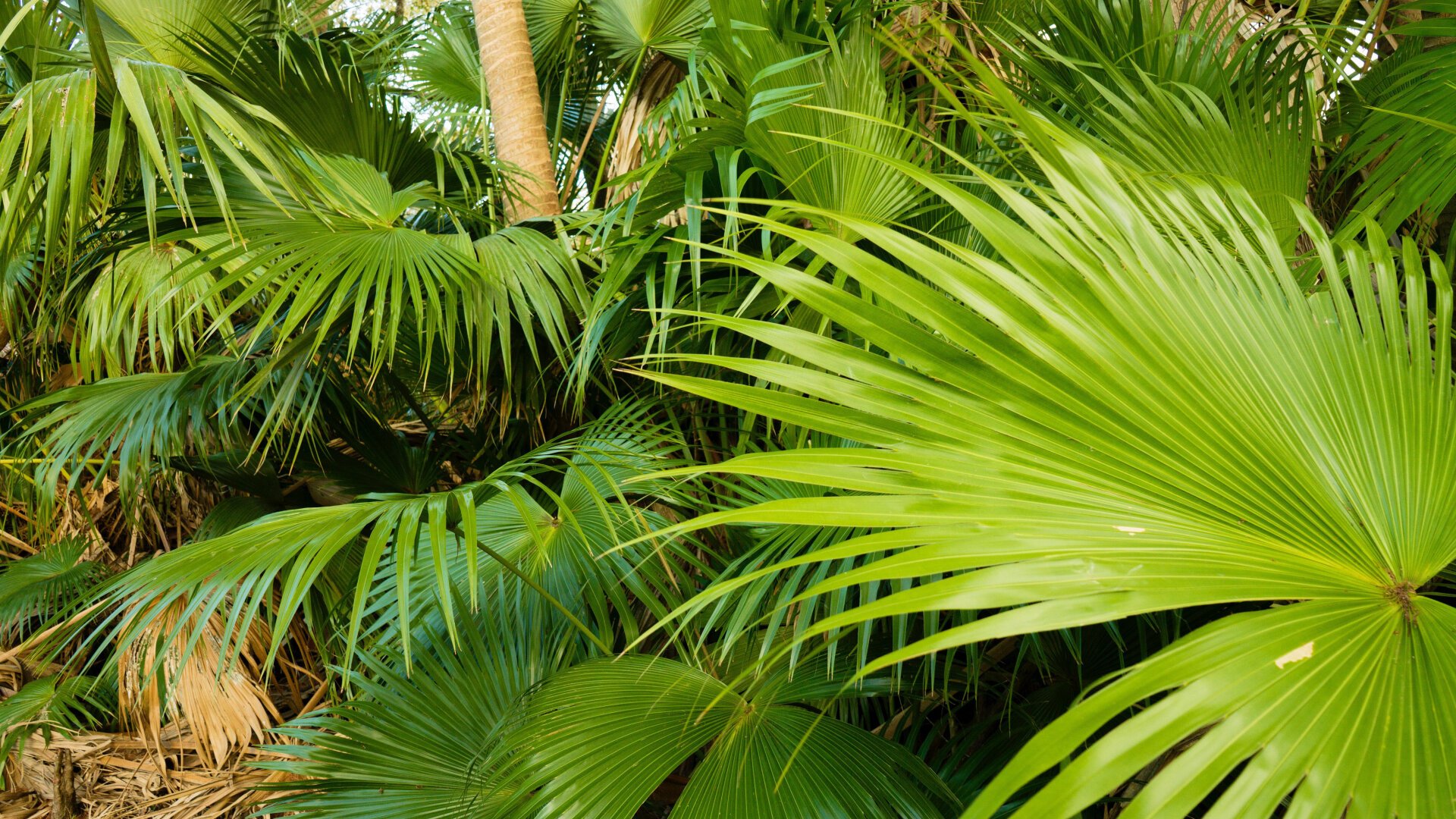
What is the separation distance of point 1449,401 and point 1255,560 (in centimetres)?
27

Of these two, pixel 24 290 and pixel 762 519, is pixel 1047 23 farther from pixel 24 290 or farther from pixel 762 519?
pixel 24 290

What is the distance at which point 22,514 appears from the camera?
10.7 ft

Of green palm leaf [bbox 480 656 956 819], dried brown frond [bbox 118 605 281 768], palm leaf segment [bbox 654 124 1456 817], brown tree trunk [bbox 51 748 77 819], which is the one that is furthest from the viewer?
brown tree trunk [bbox 51 748 77 819]

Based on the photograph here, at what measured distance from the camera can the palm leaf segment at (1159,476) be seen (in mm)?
388

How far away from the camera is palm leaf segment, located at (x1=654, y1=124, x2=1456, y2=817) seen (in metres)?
0.39

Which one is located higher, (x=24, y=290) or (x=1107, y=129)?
(x=1107, y=129)

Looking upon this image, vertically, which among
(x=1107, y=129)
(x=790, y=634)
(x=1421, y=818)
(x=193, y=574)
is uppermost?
(x=1107, y=129)

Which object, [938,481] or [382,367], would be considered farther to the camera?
[382,367]

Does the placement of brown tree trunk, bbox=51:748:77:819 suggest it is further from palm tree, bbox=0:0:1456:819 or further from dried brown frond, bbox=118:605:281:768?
dried brown frond, bbox=118:605:281:768

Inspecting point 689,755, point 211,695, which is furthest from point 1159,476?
point 211,695

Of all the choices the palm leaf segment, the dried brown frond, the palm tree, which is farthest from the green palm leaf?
the dried brown frond

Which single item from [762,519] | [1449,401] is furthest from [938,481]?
[1449,401]

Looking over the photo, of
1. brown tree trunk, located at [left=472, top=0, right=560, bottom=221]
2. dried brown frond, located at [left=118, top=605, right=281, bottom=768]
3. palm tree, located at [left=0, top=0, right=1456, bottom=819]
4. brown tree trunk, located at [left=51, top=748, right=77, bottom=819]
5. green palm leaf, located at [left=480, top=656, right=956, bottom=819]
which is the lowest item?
brown tree trunk, located at [left=51, top=748, right=77, bottom=819]

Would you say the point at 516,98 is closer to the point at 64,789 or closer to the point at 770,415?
the point at 770,415
